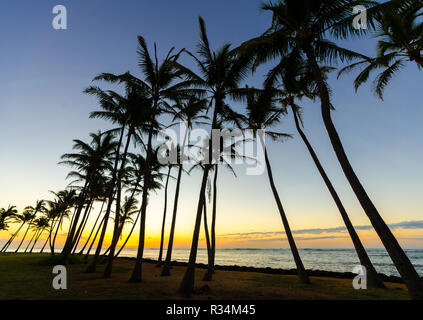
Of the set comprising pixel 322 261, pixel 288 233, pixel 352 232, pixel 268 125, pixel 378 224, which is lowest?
pixel 322 261

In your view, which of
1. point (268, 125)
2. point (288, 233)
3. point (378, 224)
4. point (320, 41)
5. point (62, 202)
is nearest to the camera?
point (378, 224)

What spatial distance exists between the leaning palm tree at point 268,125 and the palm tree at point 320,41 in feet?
7.53

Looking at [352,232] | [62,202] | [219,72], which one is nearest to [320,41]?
[219,72]

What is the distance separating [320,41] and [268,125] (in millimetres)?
6088

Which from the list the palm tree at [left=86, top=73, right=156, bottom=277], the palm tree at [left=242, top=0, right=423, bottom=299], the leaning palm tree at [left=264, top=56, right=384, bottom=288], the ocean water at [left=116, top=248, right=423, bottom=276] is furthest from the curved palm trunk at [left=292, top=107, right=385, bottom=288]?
the ocean water at [left=116, top=248, right=423, bottom=276]

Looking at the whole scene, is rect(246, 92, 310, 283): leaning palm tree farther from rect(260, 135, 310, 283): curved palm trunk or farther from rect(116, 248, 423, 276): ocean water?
rect(116, 248, 423, 276): ocean water

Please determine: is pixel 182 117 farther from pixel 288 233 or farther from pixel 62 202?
pixel 62 202

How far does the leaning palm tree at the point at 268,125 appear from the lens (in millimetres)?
10562

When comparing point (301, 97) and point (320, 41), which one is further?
point (301, 97)

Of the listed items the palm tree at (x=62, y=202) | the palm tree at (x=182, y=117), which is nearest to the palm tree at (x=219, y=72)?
the palm tree at (x=182, y=117)

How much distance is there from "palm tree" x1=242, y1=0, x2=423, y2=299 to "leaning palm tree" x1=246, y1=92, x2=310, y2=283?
2294mm

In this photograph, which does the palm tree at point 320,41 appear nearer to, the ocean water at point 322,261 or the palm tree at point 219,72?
the palm tree at point 219,72

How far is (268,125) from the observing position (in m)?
13.9
